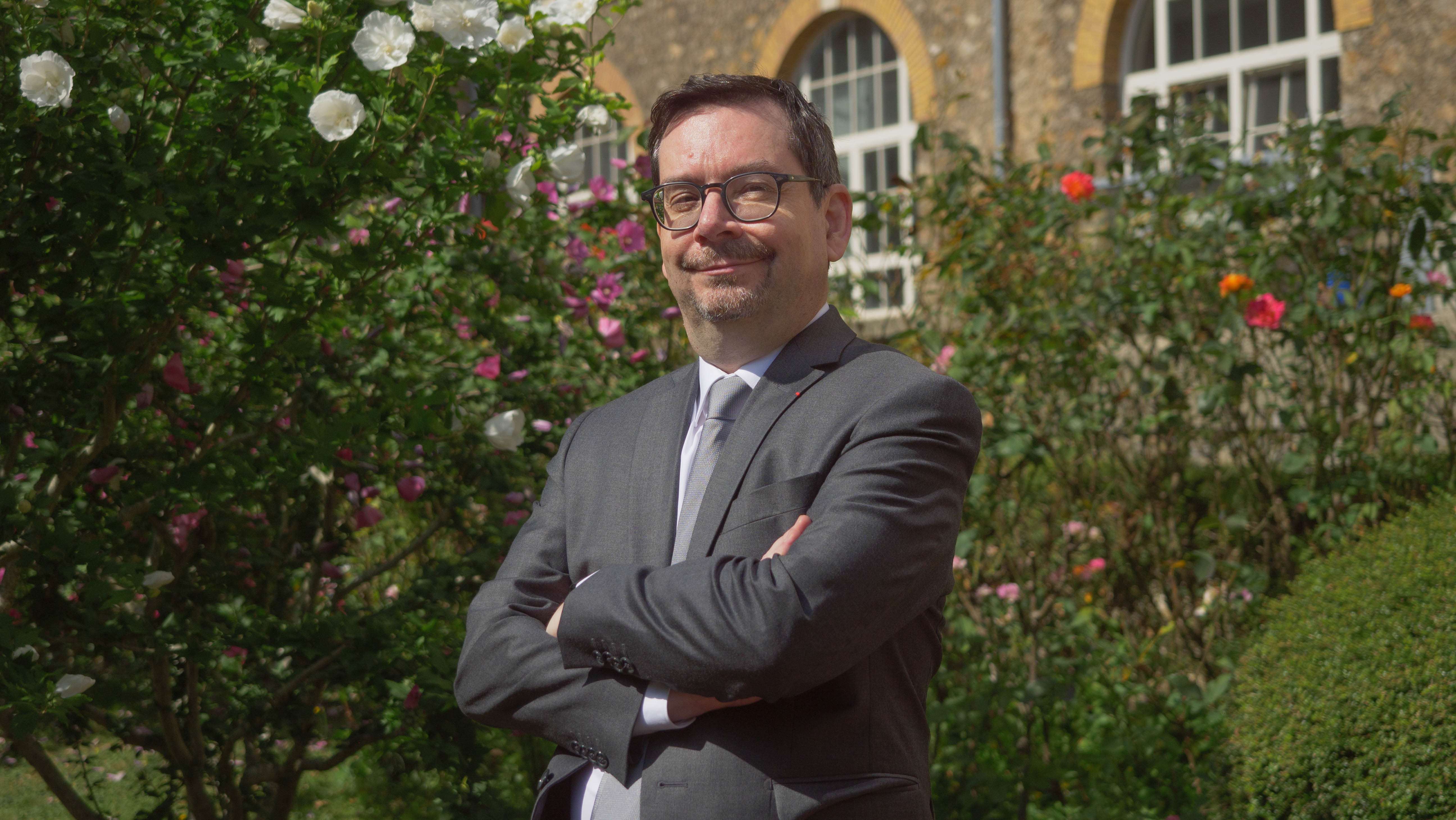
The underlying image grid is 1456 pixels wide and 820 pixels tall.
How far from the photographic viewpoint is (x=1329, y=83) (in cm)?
888

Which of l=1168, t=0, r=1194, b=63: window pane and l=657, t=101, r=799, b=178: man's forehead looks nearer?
l=657, t=101, r=799, b=178: man's forehead

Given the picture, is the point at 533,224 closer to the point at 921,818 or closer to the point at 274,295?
the point at 274,295

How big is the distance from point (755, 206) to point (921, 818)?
0.93m

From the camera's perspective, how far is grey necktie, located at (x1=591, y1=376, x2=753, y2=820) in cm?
173

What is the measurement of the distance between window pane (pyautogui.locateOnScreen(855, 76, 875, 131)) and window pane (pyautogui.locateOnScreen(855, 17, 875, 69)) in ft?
0.46

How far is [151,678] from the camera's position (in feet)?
10.00

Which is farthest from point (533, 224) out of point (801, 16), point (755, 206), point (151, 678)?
point (801, 16)

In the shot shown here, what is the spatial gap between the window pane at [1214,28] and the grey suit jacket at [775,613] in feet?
28.3

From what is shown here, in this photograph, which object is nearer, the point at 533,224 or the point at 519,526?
the point at 519,526

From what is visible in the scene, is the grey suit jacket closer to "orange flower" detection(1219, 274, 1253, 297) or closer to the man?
the man

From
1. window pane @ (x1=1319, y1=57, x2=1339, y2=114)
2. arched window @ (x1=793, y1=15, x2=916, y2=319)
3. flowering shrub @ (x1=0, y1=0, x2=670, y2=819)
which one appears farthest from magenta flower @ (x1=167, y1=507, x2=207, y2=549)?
window pane @ (x1=1319, y1=57, x2=1339, y2=114)

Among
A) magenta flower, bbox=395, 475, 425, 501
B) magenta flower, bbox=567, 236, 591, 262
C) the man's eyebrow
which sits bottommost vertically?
magenta flower, bbox=395, 475, 425, 501

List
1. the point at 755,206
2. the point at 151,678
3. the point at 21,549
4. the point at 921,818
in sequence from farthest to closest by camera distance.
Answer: the point at 151,678
the point at 21,549
the point at 755,206
the point at 921,818

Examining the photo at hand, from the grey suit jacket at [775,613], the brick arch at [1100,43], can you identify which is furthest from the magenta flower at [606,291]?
the brick arch at [1100,43]
